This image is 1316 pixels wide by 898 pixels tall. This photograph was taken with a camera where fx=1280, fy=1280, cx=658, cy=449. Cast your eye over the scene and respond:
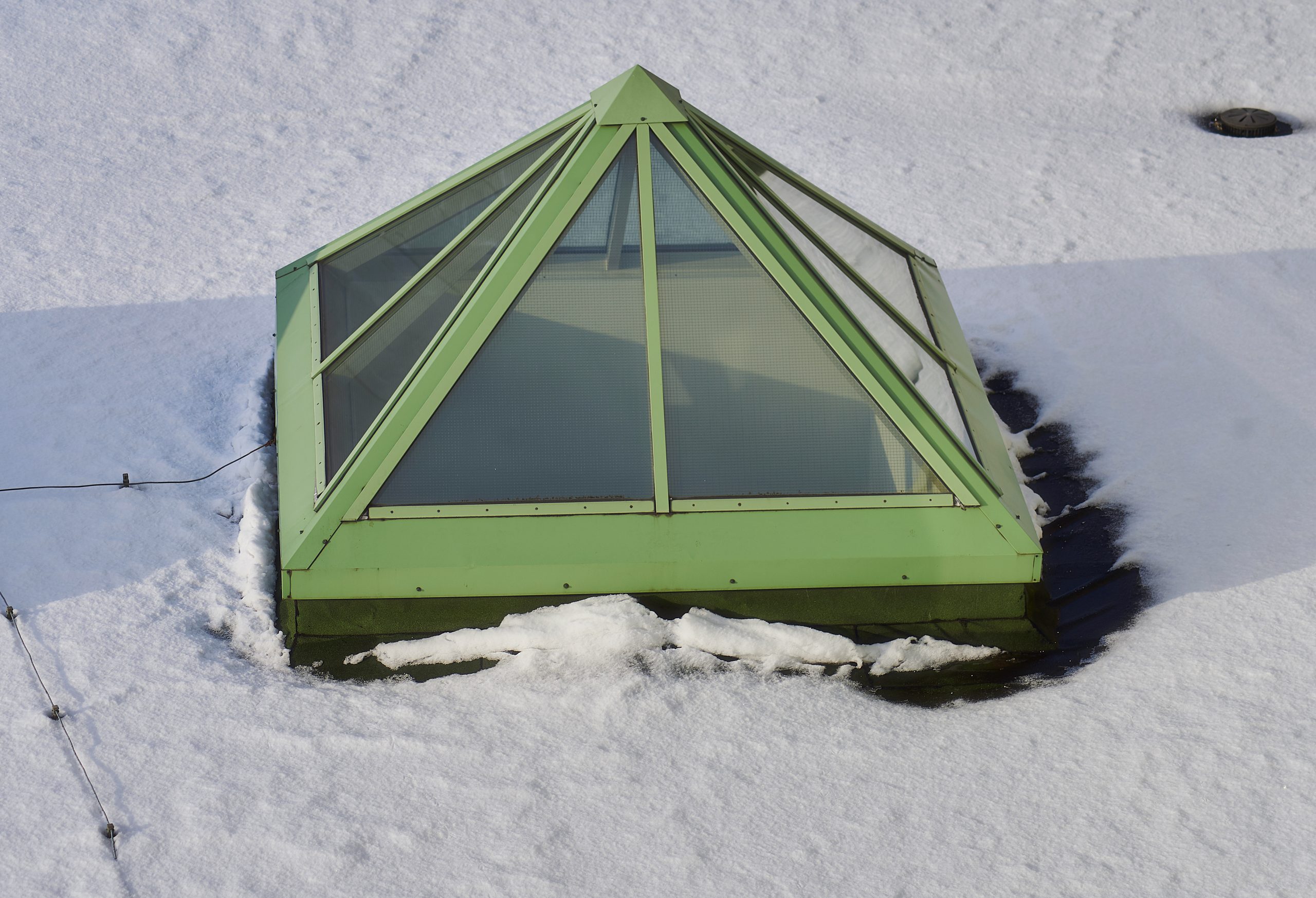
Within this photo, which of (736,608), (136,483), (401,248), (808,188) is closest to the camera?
(736,608)

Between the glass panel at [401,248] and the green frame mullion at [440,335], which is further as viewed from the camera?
the glass panel at [401,248]

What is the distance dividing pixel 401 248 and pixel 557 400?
129cm

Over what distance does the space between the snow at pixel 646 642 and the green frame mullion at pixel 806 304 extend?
24.8 inches

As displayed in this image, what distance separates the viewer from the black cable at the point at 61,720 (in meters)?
3.56

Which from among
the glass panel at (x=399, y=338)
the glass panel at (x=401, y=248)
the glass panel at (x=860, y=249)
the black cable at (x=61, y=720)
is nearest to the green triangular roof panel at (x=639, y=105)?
the glass panel at (x=399, y=338)

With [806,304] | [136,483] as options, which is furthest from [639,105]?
[136,483]

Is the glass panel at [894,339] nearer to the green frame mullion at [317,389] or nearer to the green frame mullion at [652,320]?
the green frame mullion at [652,320]

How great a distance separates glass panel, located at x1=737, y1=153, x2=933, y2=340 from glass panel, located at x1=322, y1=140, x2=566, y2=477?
1.15 metres

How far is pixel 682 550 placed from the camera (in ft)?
14.2

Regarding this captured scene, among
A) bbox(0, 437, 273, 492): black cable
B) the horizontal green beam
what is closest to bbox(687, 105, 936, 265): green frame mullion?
the horizontal green beam

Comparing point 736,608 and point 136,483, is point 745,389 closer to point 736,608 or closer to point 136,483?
point 736,608

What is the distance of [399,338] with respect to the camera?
463cm

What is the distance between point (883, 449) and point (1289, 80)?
6.72m

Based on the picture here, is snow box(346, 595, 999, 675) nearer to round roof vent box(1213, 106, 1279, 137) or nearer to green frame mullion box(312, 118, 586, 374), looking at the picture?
green frame mullion box(312, 118, 586, 374)
